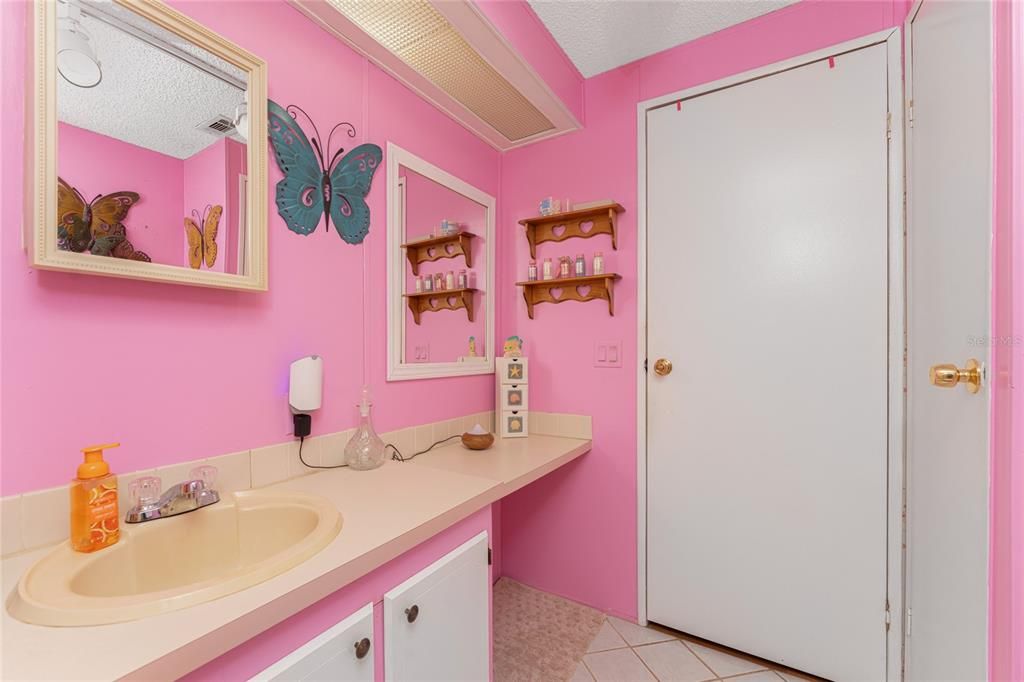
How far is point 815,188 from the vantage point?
1547 mm

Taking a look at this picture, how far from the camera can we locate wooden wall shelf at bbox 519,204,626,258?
1.90 m

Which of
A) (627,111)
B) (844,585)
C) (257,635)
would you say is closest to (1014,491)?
(844,585)

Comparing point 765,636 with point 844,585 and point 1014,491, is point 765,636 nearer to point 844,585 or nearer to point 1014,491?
point 844,585

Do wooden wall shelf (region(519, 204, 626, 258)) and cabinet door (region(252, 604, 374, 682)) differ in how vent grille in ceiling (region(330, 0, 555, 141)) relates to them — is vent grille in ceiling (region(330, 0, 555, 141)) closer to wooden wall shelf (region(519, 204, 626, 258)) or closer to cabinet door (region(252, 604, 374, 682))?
wooden wall shelf (region(519, 204, 626, 258))

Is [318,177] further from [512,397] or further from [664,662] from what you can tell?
[664,662]

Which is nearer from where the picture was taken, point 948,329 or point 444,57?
point 948,329

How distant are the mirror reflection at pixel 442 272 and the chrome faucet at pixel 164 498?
79 centimetres

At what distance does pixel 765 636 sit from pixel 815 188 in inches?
67.0

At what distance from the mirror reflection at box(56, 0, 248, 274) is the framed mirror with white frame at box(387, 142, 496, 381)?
1.85 ft

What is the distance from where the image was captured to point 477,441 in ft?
5.64

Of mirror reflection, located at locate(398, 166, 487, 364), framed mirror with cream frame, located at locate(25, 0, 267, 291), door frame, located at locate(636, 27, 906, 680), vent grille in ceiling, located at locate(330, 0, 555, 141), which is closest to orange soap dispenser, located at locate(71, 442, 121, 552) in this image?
framed mirror with cream frame, located at locate(25, 0, 267, 291)

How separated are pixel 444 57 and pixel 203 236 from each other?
1034 millimetres

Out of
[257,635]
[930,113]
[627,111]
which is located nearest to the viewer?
[257,635]

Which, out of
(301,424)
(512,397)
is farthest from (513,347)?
(301,424)
